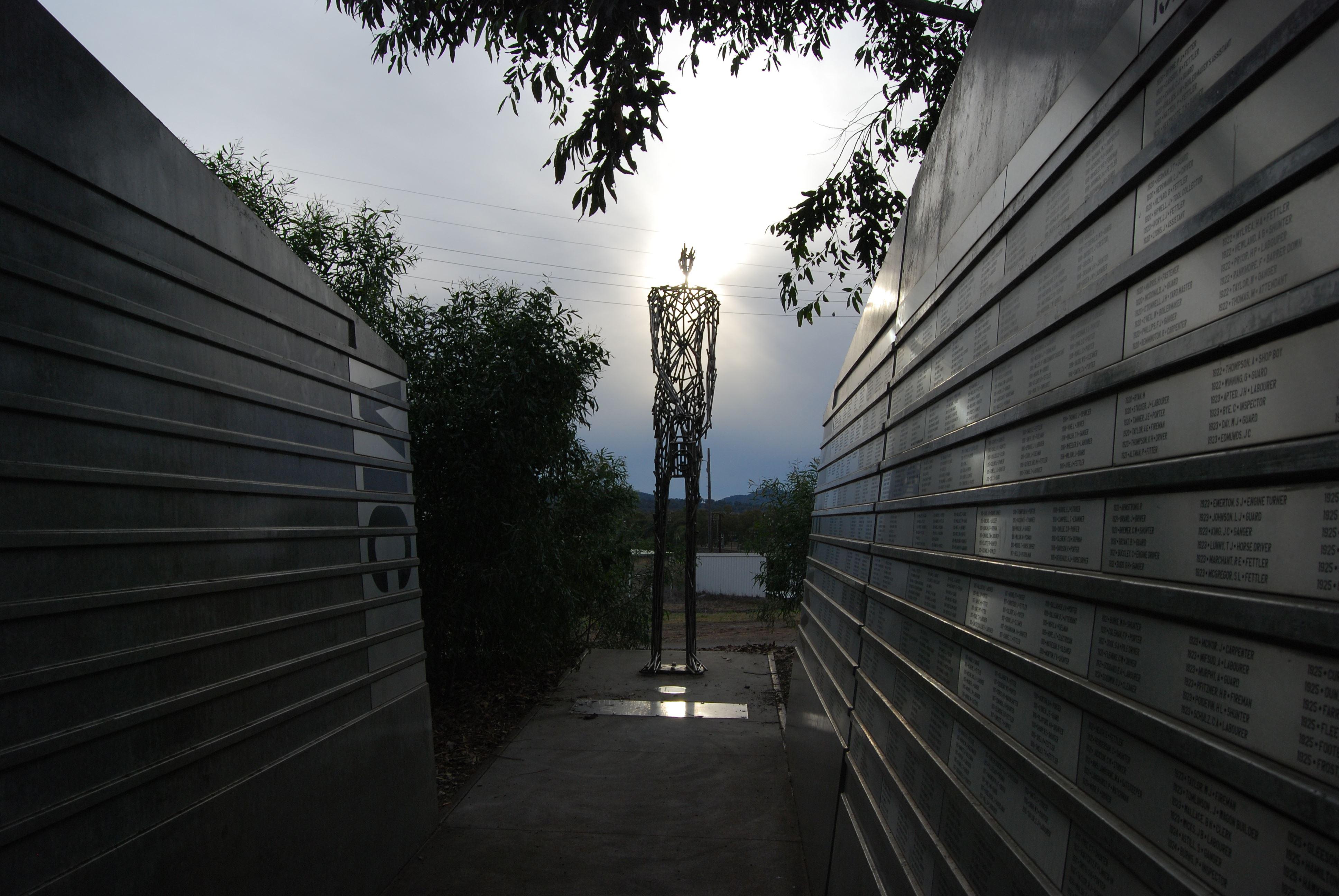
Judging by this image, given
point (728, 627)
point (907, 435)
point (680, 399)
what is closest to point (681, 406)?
point (680, 399)

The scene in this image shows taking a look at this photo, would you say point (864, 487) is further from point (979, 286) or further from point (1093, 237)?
point (1093, 237)

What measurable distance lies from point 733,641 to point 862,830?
12695mm

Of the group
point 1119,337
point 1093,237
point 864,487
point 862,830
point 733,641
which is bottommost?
point 733,641

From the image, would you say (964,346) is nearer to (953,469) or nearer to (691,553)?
(953,469)

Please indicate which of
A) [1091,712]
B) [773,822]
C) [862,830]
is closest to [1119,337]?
[1091,712]

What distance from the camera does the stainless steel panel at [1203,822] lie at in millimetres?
803

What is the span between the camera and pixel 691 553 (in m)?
8.66

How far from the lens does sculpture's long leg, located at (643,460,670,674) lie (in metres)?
8.41

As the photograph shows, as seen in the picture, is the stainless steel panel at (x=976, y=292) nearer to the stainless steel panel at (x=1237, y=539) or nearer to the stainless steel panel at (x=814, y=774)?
the stainless steel panel at (x=1237, y=539)

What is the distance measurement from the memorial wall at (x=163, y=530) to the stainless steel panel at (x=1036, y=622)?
78.6 inches

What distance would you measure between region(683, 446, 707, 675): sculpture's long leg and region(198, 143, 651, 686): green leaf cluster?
1.32 meters

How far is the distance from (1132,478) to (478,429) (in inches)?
243

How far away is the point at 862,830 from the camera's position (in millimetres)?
2553

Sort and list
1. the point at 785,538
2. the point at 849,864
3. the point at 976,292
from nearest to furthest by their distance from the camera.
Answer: the point at 976,292 → the point at 849,864 → the point at 785,538
